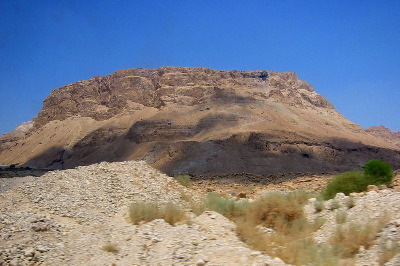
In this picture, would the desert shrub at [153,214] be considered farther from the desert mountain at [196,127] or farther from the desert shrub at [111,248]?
the desert mountain at [196,127]

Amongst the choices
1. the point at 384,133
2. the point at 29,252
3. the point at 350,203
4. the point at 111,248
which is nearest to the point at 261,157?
the point at 350,203

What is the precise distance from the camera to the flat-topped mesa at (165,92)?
85125 millimetres

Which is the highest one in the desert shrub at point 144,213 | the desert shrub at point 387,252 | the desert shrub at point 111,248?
the desert shrub at point 144,213

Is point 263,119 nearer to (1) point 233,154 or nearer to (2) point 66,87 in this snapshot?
(1) point 233,154

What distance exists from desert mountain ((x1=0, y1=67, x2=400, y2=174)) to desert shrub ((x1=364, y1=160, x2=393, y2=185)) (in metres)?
36.6

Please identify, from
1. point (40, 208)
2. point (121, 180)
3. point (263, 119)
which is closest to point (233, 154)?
point (263, 119)

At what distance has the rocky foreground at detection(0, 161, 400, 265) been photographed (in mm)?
8242

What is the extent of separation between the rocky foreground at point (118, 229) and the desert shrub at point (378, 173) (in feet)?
4.36

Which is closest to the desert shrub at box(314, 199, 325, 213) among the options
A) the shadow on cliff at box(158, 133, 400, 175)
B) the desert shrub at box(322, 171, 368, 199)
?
the desert shrub at box(322, 171, 368, 199)

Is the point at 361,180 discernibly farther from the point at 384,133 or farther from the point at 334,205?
the point at 384,133

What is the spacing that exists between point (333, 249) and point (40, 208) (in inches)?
359

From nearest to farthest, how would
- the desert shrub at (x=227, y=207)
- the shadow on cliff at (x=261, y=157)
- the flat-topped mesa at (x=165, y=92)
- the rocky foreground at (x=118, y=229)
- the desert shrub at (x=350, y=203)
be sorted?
1. the rocky foreground at (x=118, y=229)
2. the desert shrub at (x=350, y=203)
3. the desert shrub at (x=227, y=207)
4. the shadow on cliff at (x=261, y=157)
5. the flat-topped mesa at (x=165, y=92)

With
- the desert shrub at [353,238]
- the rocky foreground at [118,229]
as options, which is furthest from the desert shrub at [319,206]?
the desert shrub at [353,238]

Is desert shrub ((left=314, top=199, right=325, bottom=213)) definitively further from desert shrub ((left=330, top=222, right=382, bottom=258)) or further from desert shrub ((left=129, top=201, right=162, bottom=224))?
desert shrub ((left=129, top=201, right=162, bottom=224))
